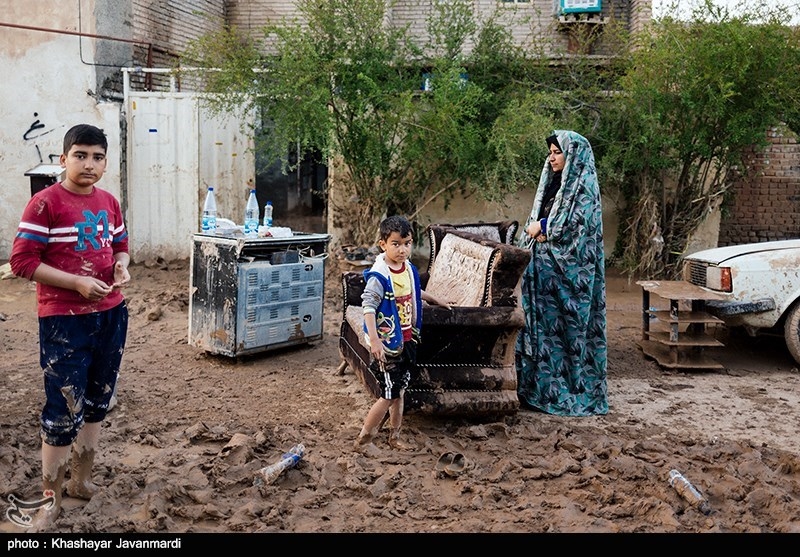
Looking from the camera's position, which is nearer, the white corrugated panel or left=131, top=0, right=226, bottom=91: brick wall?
the white corrugated panel

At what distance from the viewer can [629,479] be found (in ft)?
13.6

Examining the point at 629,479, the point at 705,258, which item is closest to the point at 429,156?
the point at 705,258

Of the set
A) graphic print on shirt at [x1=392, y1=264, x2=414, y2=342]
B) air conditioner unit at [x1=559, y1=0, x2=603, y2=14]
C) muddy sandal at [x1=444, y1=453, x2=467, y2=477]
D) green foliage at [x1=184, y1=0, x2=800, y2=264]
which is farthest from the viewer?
air conditioner unit at [x1=559, y1=0, x2=603, y2=14]

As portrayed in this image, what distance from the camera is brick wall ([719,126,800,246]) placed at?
11234 mm

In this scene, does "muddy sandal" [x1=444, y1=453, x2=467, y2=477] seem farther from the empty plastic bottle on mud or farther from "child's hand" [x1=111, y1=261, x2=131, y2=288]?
"child's hand" [x1=111, y1=261, x2=131, y2=288]

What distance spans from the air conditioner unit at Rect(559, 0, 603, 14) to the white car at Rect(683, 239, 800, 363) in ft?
30.8

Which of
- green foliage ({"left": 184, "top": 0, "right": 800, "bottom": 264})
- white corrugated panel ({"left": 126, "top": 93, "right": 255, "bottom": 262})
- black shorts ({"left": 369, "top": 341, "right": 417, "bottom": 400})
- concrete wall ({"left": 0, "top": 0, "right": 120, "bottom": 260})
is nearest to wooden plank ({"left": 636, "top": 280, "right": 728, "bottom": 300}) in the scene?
green foliage ({"left": 184, "top": 0, "right": 800, "bottom": 264})

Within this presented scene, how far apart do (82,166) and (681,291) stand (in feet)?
17.8

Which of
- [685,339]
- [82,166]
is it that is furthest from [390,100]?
[82,166]

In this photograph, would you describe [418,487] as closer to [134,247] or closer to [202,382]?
[202,382]

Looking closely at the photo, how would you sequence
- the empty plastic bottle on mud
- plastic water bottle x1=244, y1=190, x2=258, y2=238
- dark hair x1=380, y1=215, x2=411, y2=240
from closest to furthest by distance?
1. the empty plastic bottle on mud
2. dark hair x1=380, y1=215, x2=411, y2=240
3. plastic water bottle x1=244, y1=190, x2=258, y2=238

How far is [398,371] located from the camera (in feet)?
14.7

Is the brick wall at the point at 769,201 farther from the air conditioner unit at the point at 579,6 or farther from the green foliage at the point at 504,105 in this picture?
the air conditioner unit at the point at 579,6

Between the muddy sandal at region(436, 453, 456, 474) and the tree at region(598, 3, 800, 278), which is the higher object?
the tree at region(598, 3, 800, 278)
